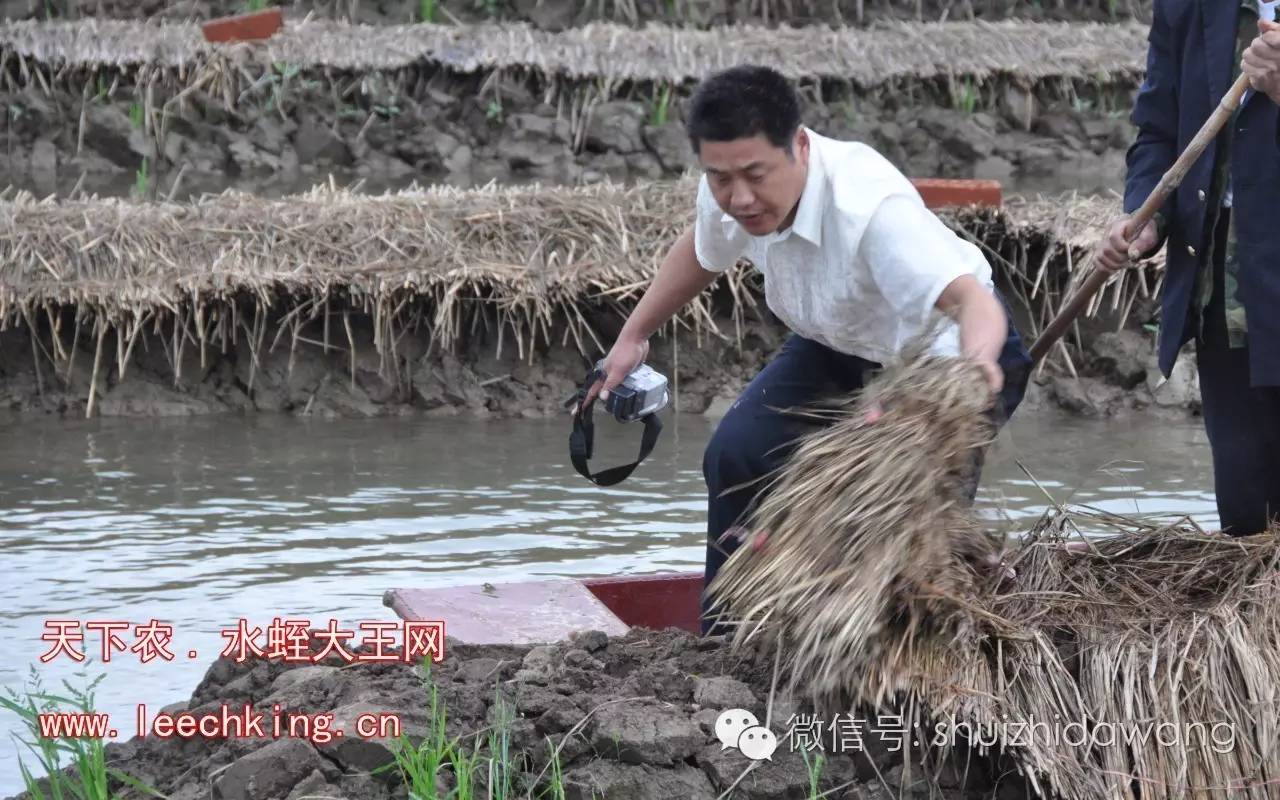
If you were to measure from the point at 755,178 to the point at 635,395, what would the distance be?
0.83 metres

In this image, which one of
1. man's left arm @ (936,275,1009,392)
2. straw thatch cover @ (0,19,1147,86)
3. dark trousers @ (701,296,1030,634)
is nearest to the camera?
man's left arm @ (936,275,1009,392)

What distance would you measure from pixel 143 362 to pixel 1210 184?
512 centimetres

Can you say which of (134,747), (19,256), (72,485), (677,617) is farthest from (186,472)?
(134,747)

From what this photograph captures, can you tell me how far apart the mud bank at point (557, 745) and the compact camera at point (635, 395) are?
891 millimetres

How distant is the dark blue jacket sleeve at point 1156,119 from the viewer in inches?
134

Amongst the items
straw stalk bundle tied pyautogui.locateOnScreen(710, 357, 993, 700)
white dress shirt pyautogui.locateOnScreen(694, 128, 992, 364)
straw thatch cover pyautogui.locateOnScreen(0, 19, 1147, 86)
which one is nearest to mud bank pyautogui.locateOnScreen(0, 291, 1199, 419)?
straw thatch cover pyautogui.locateOnScreen(0, 19, 1147, 86)

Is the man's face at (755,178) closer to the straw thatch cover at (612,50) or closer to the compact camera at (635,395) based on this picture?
the compact camera at (635,395)

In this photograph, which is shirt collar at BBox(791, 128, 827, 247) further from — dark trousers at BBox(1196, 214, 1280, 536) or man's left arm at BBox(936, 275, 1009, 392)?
dark trousers at BBox(1196, 214, 1280, 536)

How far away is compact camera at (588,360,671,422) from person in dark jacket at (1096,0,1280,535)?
1.08 metres

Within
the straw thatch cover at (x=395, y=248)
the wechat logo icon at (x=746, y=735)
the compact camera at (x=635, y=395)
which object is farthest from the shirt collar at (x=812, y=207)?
the straw thatch cover at (x=395, y=248)

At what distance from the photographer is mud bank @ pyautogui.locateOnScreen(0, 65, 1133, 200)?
10.2 m

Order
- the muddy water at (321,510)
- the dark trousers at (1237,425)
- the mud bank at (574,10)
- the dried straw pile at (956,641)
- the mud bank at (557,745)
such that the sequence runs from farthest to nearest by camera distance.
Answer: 1. the mud bank at (574,10)
2. the muddy water at (321,510)
3. the dark trousers at (1237,425)
4. the dried straw pile at (956,641)
5. the mud bank at (557,745)

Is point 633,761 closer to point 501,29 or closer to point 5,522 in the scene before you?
point 5,522

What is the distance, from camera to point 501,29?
10.7 meters
